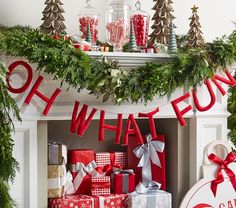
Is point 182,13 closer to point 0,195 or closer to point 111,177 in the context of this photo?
point 111,177

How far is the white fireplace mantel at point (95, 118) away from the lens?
87.8 inches

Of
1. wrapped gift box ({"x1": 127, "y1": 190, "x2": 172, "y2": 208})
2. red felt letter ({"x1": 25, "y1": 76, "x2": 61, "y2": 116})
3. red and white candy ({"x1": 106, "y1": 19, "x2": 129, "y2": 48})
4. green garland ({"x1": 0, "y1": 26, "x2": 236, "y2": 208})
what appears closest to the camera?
green garland ({"x1": 0, "y1": 26, "x2": 236, "y2": 208})

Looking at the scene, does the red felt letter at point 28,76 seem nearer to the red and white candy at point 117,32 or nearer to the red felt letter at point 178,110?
the red and white candy at point 117,32

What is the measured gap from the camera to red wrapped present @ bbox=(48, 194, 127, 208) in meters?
2.39

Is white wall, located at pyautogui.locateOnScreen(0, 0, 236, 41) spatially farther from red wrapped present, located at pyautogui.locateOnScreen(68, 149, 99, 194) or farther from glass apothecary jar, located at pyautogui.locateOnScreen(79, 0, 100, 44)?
red wrapped present, located at pyautogui.locateOnScreen(68, 149, 99, 194)

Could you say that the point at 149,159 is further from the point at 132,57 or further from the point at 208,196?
the point at 132,57

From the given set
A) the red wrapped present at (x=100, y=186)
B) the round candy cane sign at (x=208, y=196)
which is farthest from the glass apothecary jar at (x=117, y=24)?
the round candy cane sign at (x=208, y=196)

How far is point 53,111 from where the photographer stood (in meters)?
2.28

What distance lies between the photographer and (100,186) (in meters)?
2.50

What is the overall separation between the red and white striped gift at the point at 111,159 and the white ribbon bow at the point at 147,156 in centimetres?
10

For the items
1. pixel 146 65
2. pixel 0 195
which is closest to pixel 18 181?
pixel 0 195

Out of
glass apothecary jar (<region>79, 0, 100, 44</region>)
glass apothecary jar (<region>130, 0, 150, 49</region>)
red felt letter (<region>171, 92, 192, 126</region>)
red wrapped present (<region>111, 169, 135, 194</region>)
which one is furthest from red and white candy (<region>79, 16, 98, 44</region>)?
red wrapped present (<region>111, 169, 135, 194</region>)

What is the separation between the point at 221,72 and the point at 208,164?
0.46 m

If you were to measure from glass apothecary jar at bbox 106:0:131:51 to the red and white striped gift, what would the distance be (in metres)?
0.58
